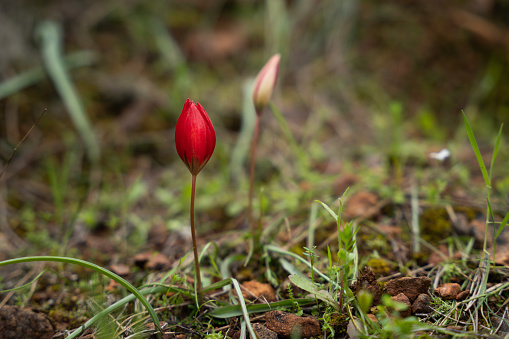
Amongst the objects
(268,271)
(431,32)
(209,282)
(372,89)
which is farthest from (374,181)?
(431,32)

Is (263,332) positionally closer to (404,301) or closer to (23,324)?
(404,301)

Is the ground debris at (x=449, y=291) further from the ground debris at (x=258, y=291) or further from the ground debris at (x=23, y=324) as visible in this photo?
the ground debris at (x=23, y=324)

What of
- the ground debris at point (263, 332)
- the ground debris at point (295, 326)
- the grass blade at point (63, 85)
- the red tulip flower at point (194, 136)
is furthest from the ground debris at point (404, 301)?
the grass blade at point (63, 85)

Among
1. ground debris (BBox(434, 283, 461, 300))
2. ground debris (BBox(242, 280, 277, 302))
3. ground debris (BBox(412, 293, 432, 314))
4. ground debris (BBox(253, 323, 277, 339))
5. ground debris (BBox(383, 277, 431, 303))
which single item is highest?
ground debris (BBox(253, 323, 277, 339))

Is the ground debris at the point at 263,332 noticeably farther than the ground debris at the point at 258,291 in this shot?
No

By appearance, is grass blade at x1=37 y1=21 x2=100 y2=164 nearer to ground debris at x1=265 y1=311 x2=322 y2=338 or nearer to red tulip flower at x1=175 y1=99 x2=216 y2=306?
red tulip flower at x1=175 y1=99 x2=216 y2=306

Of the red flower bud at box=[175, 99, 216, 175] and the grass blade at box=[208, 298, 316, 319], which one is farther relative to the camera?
the grass blade at box=[208, 298, 316, 319]

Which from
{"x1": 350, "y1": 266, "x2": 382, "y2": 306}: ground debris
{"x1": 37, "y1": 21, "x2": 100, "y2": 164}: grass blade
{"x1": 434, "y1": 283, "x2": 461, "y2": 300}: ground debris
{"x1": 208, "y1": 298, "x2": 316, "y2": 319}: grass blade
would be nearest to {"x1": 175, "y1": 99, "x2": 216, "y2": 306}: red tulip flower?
{"x1": 208, "y1": 298, "x2": 316, "y2": 319}: grass blade

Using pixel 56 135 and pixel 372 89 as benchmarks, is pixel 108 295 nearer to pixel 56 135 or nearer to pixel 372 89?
pixel 56 135
